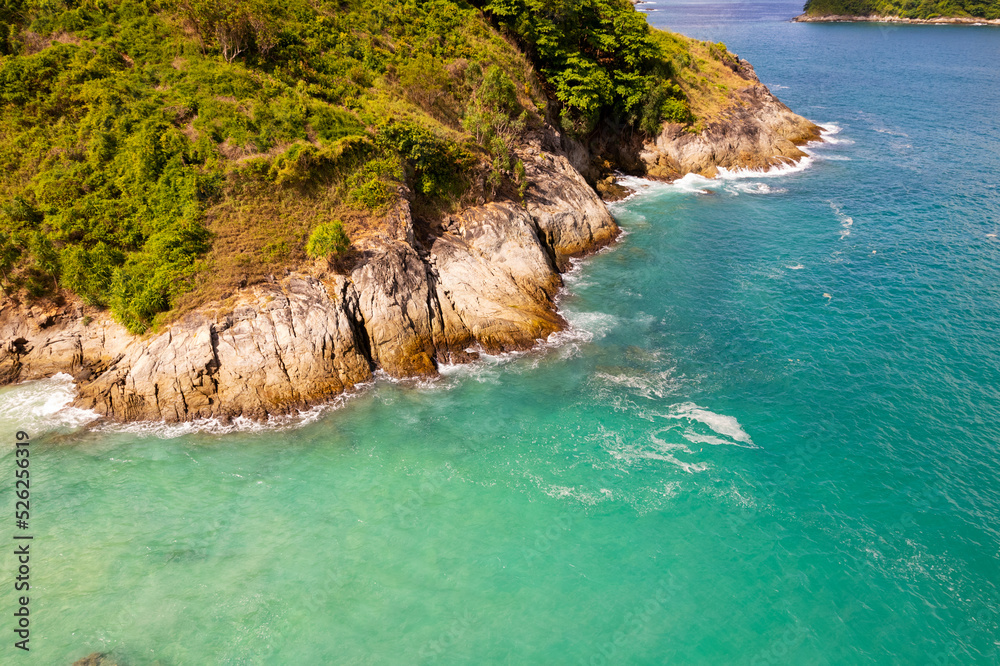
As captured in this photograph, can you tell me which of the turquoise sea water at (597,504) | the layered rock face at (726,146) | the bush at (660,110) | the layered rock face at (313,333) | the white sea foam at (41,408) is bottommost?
the turquoise sea water at (597,504)

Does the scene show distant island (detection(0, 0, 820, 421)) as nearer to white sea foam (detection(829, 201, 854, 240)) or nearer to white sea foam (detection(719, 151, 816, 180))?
white sea foam (detection(829, 201, 854, 240))

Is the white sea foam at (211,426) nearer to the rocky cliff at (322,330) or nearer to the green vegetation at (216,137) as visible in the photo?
the rocky cliff at (322,330)

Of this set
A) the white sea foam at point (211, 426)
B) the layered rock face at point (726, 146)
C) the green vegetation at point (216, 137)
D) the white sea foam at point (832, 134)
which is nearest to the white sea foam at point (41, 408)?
the white sea foam at point (211, 426)

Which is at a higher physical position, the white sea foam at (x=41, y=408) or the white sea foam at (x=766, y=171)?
the white sea foam at (x=766, y=171)

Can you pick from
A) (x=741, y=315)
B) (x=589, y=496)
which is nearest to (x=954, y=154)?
(x=741, y=315)

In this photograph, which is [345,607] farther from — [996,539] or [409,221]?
[996,539]

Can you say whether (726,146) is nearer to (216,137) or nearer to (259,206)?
(259,206)
